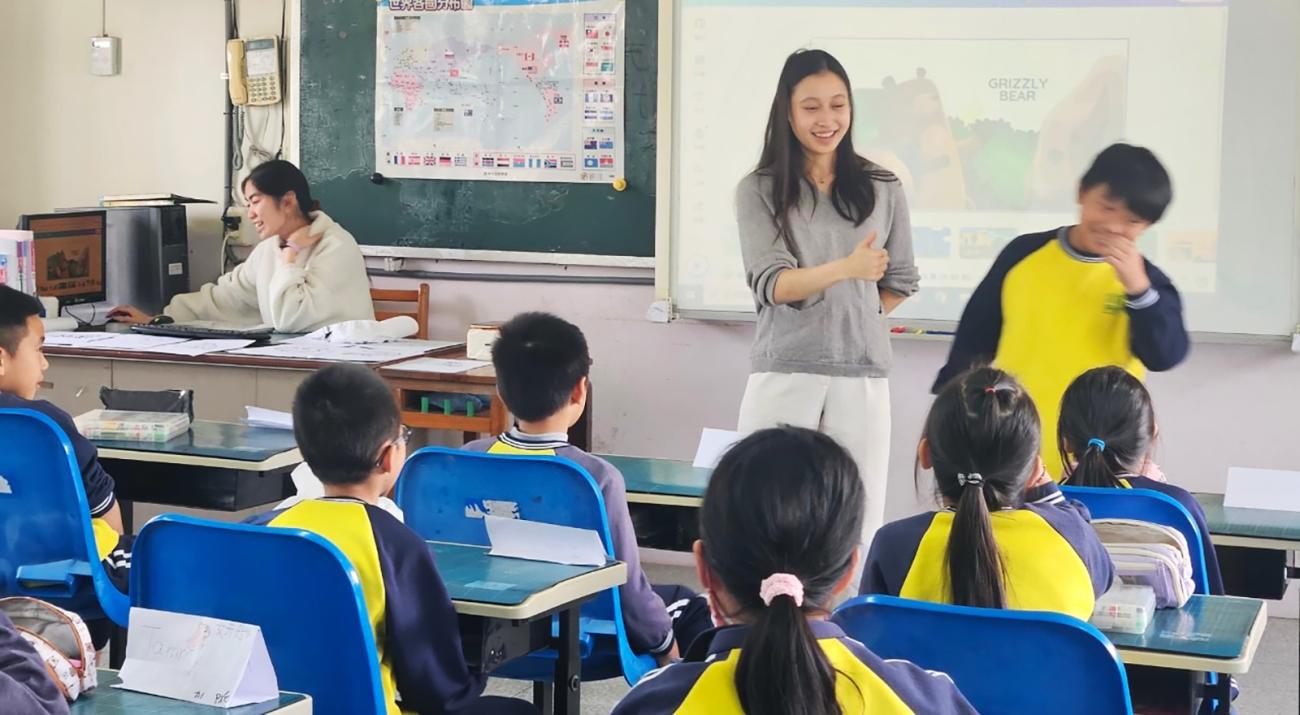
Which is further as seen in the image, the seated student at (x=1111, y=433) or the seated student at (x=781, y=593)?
the seated student at (x=1111, y=433)

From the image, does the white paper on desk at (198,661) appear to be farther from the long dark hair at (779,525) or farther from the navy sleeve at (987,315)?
the navy sleeve at (987,315)

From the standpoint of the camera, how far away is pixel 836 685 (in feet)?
4.14

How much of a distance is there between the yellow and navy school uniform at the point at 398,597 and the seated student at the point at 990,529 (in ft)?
2.01

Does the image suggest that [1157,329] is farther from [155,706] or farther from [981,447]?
[155,706]

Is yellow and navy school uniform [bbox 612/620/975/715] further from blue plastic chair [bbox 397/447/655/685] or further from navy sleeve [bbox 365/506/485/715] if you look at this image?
blue plastic chair [bbox 397/447/655/685]

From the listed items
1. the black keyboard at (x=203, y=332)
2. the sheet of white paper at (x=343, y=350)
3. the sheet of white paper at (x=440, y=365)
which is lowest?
the sheet of white paper at (x=440, y=365)

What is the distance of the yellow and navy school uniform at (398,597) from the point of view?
2020 mm

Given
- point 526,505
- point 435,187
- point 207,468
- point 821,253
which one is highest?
point 435,187

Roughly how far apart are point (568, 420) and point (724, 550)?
1483 mm

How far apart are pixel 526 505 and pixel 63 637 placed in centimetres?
101

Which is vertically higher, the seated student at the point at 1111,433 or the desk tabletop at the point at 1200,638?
the seated student at the point at 1111,433

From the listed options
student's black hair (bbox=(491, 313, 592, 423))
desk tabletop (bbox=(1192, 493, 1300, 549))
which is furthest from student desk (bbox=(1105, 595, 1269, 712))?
student's black hair (bbox=(491, 313, 592, 423))

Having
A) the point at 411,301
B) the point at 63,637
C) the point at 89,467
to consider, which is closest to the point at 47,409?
the point at 89,467

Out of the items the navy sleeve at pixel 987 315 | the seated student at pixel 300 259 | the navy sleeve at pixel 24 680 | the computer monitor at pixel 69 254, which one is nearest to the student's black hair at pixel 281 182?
the seated student at pixel 300 259
